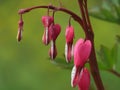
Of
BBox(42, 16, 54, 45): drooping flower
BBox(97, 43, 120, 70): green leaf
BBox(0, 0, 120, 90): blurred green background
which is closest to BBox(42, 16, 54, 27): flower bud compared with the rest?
BBox(42, 16, 54, 45): drooping flower

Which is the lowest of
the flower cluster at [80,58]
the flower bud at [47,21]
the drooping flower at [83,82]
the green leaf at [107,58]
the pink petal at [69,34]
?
the green leaf at [107,58]

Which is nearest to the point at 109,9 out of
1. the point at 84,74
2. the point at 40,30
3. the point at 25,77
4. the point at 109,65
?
the point at 109,65

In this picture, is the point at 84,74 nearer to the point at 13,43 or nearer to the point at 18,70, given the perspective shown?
the point at 18,70

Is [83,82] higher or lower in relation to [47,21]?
lower

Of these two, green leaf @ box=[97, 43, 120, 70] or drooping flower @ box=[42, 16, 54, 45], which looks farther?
green leaf @ box=[97, 43, 120, 70]

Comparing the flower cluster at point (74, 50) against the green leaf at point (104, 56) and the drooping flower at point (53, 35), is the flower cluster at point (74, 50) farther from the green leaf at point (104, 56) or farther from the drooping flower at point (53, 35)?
the green leaf at point (104, 56)

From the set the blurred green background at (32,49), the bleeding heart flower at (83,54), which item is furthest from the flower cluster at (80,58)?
the blurred green background at (32,49)

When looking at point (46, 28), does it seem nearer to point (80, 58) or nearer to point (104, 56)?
point (80, 58)

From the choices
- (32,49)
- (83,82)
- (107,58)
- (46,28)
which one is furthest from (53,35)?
(32,49)

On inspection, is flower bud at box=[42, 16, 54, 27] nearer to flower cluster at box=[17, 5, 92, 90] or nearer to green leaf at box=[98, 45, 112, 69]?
flower cluster at box=[17, 5, 92, 90]
